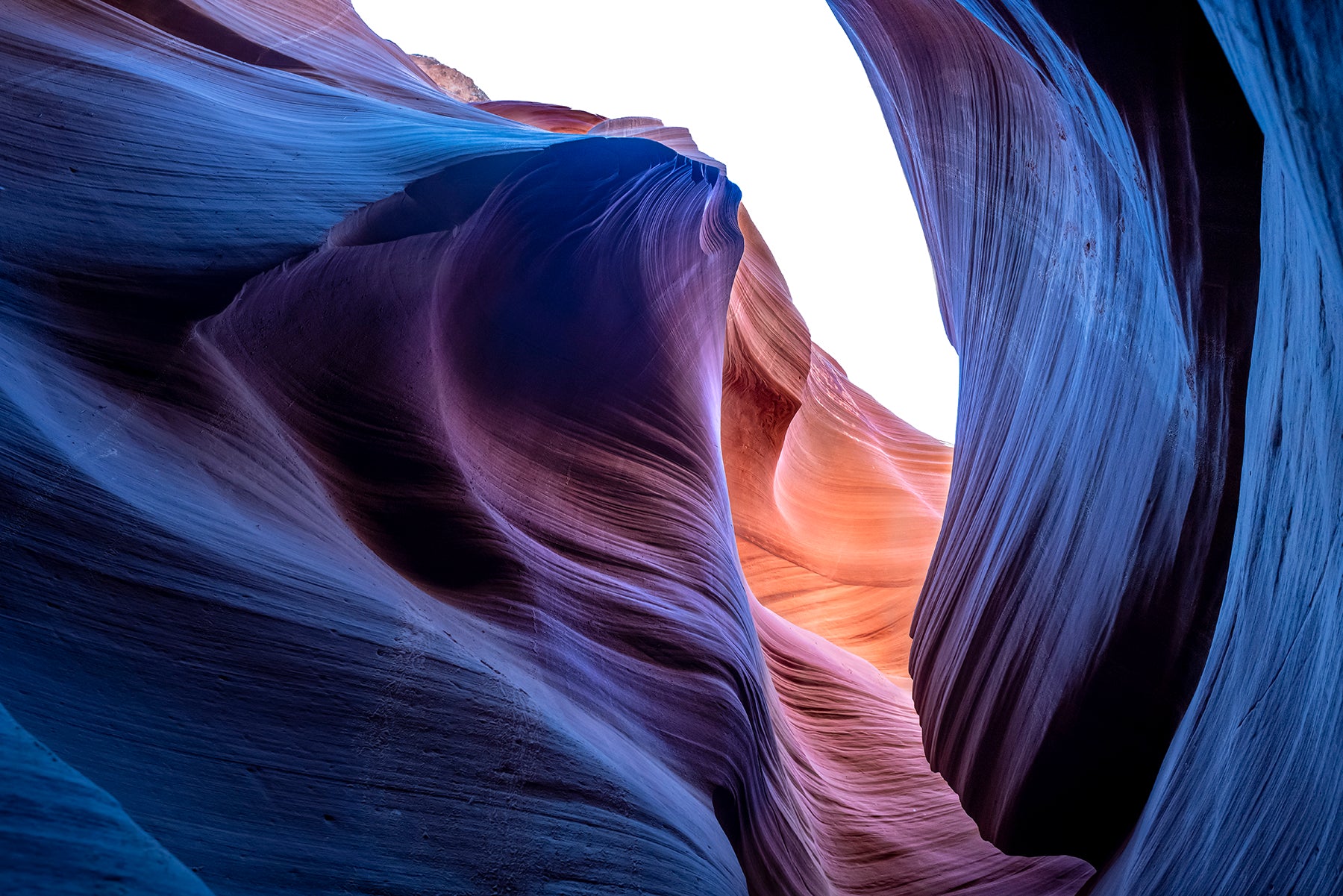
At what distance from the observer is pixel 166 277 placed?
2.40 metres

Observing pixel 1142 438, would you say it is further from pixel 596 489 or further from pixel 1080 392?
→ pixel 596 489

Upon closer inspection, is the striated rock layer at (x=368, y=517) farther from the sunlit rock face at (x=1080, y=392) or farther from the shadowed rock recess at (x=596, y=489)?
the sunlit rock face at (x=1080, y=392)

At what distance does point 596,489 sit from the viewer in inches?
161

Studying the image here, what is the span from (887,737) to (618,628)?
10.4ft

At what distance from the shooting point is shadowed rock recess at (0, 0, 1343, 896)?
1.61 m

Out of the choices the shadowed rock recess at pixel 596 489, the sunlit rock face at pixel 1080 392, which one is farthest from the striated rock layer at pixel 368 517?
the sunlit rock face at pixel 1080 392

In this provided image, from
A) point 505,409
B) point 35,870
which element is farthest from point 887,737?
point 35,870

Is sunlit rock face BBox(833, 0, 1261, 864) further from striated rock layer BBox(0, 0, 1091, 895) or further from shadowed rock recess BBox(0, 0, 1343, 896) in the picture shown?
striated rock layer BBox(0, 0, 1091, 895)

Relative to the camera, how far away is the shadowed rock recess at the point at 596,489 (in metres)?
1.61

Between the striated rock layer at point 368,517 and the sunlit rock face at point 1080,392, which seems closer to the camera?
the striated rock layer at point 368,517

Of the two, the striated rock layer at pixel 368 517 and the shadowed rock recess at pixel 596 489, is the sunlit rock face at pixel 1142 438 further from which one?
the striated rock layer at pixel 368 517

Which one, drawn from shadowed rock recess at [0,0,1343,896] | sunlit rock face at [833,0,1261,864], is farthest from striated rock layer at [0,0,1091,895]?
sunlit rock face at [833,0,1261,864]

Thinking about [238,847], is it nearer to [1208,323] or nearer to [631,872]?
[631,872]

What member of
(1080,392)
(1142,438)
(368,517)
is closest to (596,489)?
(368,517)
